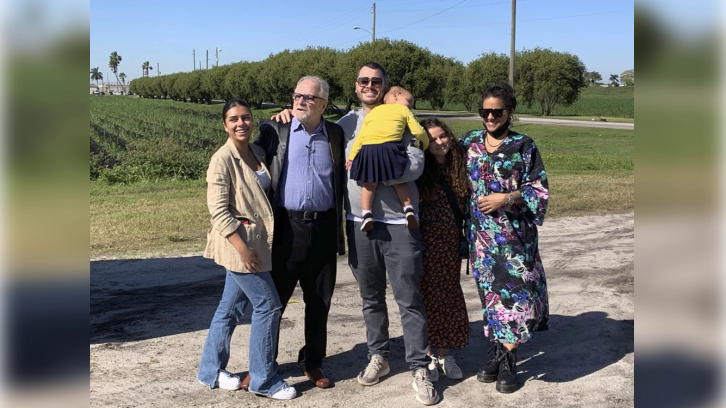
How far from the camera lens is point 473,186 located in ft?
14.7

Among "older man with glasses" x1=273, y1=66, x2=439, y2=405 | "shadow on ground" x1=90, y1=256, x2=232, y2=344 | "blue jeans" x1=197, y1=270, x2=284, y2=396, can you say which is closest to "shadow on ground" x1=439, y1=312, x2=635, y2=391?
"older man with glasses" x1=273, y1=66, x2=439, y2=405

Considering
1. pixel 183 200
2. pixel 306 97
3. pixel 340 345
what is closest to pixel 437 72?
pixel 183 200

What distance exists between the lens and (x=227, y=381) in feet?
14.5

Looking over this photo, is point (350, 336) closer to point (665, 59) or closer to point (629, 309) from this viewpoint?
point (629, 309)

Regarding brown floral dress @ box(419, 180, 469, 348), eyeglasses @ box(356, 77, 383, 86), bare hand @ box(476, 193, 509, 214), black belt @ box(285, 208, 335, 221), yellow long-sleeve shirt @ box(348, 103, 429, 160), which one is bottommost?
brown floral dress @ box(419, 180, 469, 348)

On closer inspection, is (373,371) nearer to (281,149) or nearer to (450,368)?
(450,368)

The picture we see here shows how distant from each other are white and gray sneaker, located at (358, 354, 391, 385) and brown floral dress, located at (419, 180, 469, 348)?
0.38 metres

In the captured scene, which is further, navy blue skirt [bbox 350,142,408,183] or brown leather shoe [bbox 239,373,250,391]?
brown leather shoe [bbox 239,373,250,391]

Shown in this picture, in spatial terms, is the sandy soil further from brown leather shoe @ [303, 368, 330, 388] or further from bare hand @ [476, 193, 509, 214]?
bare hand @ [476, 193, 509, 214]

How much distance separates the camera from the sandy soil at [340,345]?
4387mm

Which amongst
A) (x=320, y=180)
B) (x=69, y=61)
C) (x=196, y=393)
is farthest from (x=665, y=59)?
(x=196, y=393)

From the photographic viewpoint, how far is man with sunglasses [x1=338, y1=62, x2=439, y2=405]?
4191 millimetres

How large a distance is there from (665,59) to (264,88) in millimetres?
66699

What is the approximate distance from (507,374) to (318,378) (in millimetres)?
1251
